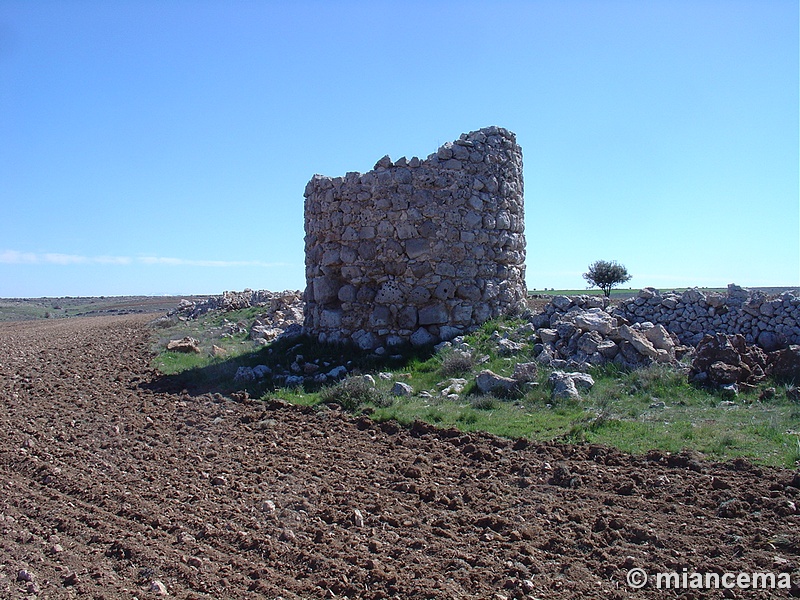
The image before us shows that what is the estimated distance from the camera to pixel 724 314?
35.0 ft

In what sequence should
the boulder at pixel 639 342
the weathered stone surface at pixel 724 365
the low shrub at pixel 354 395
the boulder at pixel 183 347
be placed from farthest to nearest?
the boulder at pixel 183 347
the boulder at pixel 639 342
the low shrub at pixel 354 395
the weathered stone surface at pixel 724 365

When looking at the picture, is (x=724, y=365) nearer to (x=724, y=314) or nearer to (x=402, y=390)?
(x=724, y=314)

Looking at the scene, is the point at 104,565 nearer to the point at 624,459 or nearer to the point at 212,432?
the point at 212,432

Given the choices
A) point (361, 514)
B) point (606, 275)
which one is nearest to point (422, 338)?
point (361, 514)

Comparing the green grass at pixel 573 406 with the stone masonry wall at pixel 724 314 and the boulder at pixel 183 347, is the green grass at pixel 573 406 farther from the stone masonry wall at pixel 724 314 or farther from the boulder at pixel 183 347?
the boulder at pixel 183 347

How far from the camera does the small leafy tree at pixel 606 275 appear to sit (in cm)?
2941

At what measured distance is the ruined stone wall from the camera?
1152 centimetres

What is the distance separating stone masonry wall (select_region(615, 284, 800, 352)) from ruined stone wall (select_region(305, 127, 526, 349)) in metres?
2.46

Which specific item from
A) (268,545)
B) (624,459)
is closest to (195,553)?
(268,545)

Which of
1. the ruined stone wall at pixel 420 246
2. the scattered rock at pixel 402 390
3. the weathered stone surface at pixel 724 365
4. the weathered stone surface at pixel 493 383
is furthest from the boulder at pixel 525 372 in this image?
the ruined stone wall at pixel 420 246

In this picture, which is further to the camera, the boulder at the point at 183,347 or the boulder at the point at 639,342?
the boulder at the point at 183,347

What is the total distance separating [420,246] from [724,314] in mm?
5184

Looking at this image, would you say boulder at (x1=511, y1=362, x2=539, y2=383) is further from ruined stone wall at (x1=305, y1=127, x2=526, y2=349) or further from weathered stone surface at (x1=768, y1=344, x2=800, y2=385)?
weathered stone surface at (x1=768, y1=344, x2=800, y2=385)

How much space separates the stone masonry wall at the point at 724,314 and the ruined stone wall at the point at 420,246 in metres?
2.46
